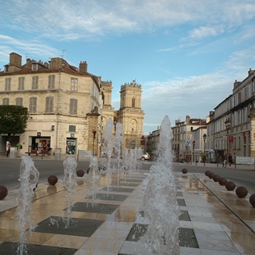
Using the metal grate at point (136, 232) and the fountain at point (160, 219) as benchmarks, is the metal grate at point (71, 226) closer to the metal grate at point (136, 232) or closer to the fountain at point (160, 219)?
the metal grate at point (136, 232)

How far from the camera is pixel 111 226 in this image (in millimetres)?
5238

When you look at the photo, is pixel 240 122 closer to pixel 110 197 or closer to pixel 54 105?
pixel 54 105

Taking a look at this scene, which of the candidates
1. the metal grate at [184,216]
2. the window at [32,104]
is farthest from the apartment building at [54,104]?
the metal grate at [184,216]

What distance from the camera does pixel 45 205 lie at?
688 centimetres

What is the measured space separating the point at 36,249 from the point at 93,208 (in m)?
2.84

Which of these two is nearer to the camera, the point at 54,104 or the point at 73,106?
the point at 54,104

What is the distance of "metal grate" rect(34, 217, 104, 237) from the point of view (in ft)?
15.8

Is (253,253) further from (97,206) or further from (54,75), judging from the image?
(54,75)

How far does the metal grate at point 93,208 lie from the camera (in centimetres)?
652

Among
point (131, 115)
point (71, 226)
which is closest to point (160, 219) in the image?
point (71, 226)

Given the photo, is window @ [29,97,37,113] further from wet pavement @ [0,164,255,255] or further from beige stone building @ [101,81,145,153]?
beige stone building @ [101,81,145,153]

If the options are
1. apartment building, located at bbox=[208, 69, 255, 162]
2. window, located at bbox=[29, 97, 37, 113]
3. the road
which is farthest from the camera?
window, located at bbox=[29, 97, 37, 113]

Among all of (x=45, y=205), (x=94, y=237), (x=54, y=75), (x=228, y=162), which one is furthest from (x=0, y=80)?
(x=94, y=237)

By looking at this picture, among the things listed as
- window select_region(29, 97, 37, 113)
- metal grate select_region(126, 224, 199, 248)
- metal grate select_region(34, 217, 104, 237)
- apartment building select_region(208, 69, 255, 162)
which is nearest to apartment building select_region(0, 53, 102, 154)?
window select_region(29, 97, 37, 113)
